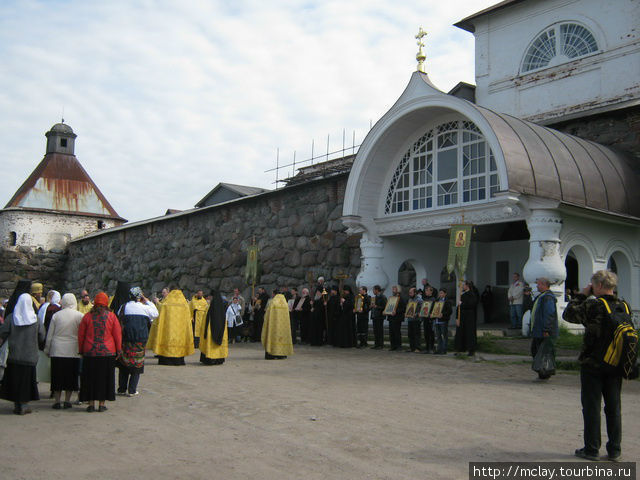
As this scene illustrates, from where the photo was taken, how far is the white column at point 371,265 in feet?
51.8

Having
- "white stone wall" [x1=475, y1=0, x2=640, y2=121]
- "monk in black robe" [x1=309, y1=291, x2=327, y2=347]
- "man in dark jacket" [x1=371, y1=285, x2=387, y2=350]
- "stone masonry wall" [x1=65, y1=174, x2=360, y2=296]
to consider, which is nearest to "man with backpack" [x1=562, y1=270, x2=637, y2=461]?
"man in dark jacket" [x1=371, y1=285, x2=387, y2=350]

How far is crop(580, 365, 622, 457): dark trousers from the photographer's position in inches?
200

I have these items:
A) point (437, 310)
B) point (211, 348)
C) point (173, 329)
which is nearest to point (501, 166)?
point (437, 310)

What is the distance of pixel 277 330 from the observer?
12.6m

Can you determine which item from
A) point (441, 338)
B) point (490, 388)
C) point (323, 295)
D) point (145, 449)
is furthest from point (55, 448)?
point (323, 295)

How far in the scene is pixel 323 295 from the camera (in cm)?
1578

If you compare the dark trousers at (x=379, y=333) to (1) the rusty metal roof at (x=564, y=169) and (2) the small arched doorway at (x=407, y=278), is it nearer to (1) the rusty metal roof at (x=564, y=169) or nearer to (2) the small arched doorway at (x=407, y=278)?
(2) the small arched doorway at (x=407, y=278)

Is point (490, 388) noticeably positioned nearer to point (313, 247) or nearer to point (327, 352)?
point (327, 352)

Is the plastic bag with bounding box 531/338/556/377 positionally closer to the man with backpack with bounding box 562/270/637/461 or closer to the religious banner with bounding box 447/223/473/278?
the man with backpack with bounding box 562/270/637/461

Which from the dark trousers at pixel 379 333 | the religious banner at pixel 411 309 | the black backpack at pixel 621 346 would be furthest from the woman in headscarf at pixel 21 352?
the dark trousers at pixel 379 333

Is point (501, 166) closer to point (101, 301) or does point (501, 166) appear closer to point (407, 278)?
point (407, 278)

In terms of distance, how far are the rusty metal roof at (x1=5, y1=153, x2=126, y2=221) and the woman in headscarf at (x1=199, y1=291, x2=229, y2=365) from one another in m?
27.3

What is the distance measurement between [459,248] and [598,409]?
839 cm

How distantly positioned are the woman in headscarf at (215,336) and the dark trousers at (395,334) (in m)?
3.84
